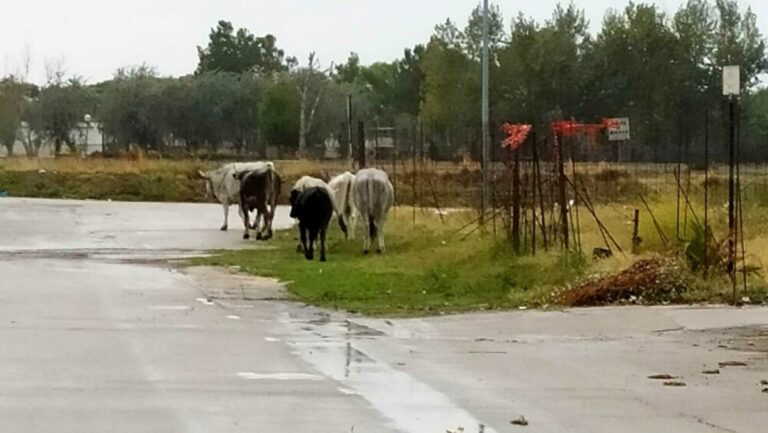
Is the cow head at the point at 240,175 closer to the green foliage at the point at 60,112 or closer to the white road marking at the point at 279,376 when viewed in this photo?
the white road marking at the point at 279,376

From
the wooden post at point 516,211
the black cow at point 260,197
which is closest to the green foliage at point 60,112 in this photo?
the black cow at point 260,197

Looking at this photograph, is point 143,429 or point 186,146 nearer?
point 143,429

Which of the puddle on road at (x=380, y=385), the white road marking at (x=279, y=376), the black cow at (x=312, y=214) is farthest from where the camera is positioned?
the black cow at (x=312, y=214)

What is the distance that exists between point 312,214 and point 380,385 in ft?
51.0

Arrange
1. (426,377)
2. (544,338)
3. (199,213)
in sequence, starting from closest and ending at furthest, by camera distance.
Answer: (426,377) < (544,338) < (199,213)

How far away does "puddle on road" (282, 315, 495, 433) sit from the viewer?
10.9m

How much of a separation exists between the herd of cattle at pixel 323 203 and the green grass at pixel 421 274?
0.55 m

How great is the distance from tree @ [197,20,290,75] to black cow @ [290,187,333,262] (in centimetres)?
10637

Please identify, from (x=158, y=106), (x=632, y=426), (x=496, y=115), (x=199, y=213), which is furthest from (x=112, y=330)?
(x=158, y=106)

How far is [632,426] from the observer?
1085 centimetres

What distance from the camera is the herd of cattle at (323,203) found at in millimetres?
28109

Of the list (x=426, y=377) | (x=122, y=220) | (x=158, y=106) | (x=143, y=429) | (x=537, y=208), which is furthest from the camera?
(x=158, y=106)

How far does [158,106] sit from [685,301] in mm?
79075

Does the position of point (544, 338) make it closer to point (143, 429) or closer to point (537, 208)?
point (143, 429)
